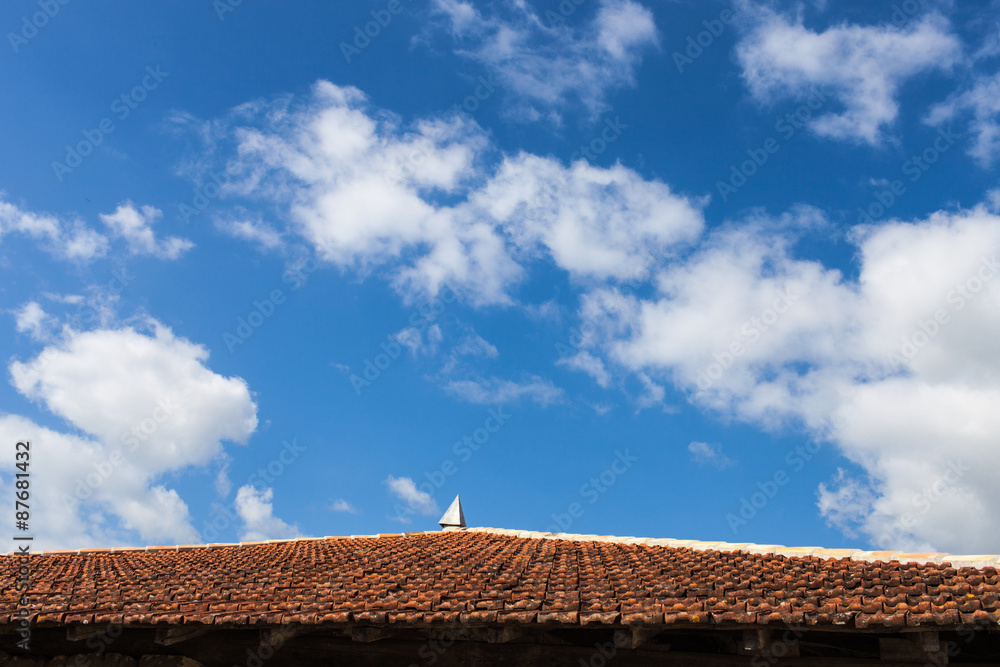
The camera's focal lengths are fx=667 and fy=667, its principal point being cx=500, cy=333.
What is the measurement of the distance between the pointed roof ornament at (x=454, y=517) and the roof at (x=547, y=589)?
7.42 m

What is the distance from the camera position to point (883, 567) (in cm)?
744

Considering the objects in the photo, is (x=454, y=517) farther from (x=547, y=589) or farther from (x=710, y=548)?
(x=547, y=589)

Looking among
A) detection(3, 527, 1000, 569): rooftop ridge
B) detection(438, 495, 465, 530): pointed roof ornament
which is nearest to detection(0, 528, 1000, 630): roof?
detection(3, 527, 1000, 569): rooftop ridge

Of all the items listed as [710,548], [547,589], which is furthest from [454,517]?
[547,589]

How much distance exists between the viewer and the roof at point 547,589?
18.0 feet

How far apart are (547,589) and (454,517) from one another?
12.4 meters

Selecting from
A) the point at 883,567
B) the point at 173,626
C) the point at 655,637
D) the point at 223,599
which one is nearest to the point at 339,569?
the point at 223,599

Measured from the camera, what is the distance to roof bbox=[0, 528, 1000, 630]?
548cm

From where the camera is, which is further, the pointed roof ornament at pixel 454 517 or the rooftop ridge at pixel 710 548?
the pointed roof ornament at pixel 454 517

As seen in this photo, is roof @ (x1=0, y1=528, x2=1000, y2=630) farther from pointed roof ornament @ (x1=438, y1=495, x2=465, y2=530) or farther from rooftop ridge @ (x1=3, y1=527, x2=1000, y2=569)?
pointed roof ornament @ (x1=438, y1=495, x2=465, y2=530)

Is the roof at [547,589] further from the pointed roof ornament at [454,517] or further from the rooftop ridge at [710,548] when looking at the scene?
the pointed roof ornament at [454,517]

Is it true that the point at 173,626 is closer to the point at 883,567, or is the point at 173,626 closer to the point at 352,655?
the point at 352,655

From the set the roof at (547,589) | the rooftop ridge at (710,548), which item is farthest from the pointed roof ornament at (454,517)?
the roof at (547,589)

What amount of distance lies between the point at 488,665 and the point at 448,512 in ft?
41.5
